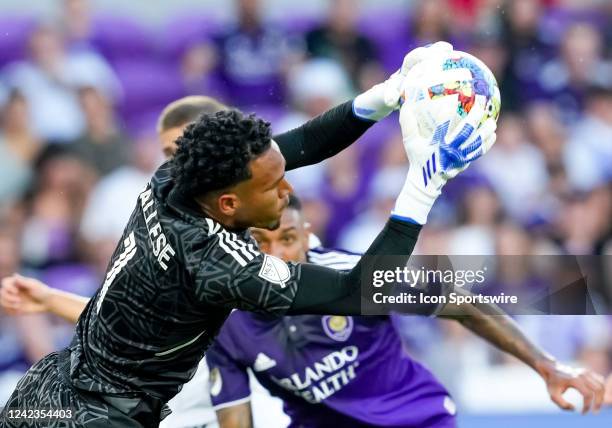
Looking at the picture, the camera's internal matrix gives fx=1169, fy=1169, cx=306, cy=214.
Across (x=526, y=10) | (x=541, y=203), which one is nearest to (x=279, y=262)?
(x=541, y=203)

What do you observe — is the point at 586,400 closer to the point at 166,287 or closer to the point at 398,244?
the point at 398,244

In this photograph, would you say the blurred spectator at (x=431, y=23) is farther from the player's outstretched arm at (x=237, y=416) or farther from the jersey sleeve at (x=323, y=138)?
the jersey sleeve at (x=323, y=138)

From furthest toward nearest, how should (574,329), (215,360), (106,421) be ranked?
(574,329)
(215,360)
(106,421)

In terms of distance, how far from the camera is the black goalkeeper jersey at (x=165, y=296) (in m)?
3.87

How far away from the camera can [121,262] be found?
4.13 metres

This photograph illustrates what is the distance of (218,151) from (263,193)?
22 cm

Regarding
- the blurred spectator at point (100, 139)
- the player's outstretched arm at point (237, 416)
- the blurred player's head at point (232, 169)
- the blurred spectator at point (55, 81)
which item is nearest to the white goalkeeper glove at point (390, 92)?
the blurred player's head at point (232, 169)

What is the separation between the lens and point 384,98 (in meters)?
4.41

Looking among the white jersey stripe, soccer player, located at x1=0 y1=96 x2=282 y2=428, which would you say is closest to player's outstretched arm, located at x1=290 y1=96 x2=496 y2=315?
the white jersey stripe

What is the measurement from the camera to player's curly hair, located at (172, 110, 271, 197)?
3883 millimetres

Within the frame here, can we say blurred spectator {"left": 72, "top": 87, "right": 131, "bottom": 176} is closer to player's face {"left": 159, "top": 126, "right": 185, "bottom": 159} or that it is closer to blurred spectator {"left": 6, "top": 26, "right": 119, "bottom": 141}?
blurred spectator {"left": 6, "top": 26, "right": 119, "bottom": 141}

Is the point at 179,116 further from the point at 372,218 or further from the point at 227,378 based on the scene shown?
the point at 372,218

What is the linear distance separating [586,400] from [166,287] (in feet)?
6.07

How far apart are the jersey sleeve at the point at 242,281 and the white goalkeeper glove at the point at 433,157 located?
44 centimetres
